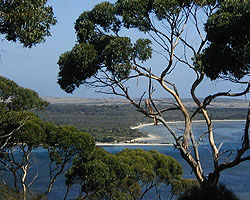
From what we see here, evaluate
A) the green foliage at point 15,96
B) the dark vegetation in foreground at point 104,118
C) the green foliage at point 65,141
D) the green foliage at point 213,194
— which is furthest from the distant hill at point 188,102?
the dark vegetation in foreground at point 104,118

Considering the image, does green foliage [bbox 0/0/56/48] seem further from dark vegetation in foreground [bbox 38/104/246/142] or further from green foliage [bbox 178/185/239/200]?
dark vegetation in foreground [bbox 38/104/246/142]

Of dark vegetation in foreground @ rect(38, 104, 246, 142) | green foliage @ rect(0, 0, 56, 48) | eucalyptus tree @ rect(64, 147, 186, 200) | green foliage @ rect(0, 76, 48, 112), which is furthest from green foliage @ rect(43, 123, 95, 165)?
dark vegetation in foreground @ rect(38, 104, 246, 142)

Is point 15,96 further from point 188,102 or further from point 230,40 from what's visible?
point 188,102

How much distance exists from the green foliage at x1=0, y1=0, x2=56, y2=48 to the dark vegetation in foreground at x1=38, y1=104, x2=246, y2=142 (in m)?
48.6

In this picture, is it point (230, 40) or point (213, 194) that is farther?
point (213, 194)

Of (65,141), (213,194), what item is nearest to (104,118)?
(65,141)

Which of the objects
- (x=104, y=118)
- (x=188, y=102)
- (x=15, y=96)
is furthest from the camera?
(x=104, y=118)

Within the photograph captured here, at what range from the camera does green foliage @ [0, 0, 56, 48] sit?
499 centimetres

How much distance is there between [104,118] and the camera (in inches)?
3169

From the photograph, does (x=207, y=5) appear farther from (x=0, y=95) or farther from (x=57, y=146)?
(x=0, y=95)

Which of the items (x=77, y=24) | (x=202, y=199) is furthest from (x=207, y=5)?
(x=202, y=199)

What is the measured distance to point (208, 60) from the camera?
5.87m

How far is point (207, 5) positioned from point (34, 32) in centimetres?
338

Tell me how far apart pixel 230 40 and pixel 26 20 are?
2.76 meters
